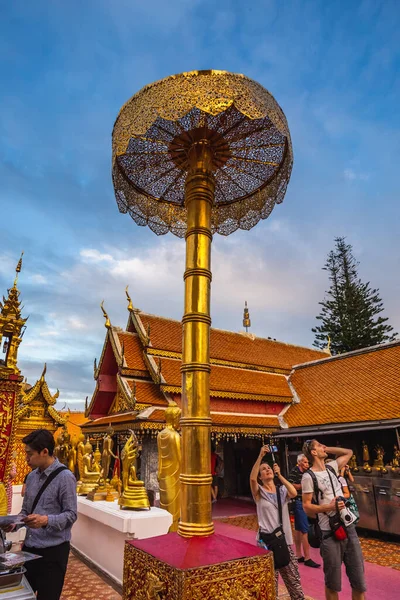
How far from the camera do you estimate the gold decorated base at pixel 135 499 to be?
4.71 m

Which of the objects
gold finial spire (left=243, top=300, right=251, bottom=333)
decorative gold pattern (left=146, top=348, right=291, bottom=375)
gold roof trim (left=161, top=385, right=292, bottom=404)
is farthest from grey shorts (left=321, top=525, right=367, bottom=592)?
gold finial spire (left=243, top=300, right=251, bottom=333)

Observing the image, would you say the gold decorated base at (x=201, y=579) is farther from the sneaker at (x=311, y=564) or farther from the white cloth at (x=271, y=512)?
the sneaker at (x=311, y=564)

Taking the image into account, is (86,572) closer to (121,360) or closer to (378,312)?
(121,360)

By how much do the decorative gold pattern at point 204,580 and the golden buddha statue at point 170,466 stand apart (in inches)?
110

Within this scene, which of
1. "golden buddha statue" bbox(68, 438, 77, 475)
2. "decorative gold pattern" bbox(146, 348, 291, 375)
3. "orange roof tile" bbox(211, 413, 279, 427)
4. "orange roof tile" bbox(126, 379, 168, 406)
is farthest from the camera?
"decorative gold pattern" bbox(146, 348, 291, 375)

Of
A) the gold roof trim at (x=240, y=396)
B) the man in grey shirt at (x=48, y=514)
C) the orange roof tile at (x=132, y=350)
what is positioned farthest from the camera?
the orange roof tile at (x=132, y=350)

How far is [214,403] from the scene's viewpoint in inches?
466

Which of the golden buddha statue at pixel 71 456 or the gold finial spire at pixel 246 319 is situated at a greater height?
the gold finial spire at pixel 246 319

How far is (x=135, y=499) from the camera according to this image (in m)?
4.75

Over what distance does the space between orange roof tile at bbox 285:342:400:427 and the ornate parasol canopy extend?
8.33 m


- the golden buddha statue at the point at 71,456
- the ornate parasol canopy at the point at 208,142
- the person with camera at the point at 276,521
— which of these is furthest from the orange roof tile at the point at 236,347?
the ornate parasol canopy at the point at 208,142

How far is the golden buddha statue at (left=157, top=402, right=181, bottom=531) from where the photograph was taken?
4520 mm

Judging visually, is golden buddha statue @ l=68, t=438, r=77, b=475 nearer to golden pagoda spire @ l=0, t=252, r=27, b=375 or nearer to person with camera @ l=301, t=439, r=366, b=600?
golden pagoda spire @ l=0, t=252, r=27, b=375

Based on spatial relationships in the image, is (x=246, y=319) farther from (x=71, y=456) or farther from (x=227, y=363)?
(x=71, y=456)
